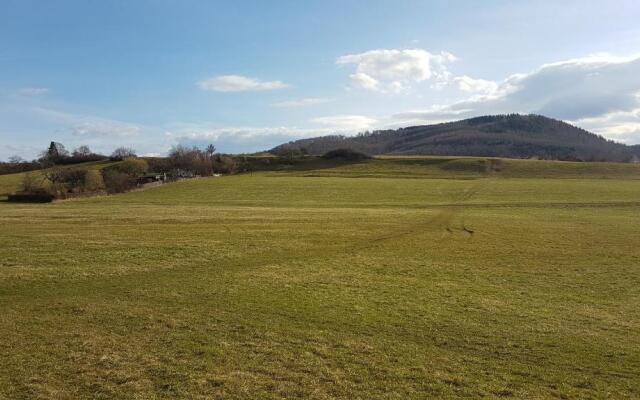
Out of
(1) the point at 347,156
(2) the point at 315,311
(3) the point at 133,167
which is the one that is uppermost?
(1) the point at 347,156

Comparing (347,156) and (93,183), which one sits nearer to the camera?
(93,183)

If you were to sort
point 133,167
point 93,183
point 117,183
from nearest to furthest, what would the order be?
point 93,183
point 117,183
point 133,167

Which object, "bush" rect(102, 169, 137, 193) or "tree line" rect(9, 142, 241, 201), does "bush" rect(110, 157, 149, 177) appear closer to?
"tree line" rect(9, 142, 241, 201)

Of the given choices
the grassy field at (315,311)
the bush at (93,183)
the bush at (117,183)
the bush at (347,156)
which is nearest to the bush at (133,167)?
the bush at (117,183)

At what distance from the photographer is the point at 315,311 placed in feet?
51.6

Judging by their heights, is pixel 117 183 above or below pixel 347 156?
below

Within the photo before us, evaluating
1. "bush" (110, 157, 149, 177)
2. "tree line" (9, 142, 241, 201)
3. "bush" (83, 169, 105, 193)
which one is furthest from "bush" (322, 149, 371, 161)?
"bush" (83, 169, 105, 193)

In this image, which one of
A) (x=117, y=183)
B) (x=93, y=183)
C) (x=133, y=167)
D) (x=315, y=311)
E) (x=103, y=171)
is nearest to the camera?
(x=315, y=311)

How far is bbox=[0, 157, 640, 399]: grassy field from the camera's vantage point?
1052 centimetres

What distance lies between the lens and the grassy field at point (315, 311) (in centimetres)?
1052

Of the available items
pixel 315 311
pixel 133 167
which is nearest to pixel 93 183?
pixel 133 167

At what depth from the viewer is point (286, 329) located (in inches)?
547

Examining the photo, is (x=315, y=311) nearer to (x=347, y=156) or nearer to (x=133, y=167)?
(x=133, y=167)

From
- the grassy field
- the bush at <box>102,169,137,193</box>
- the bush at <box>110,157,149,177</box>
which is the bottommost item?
the grassy field
